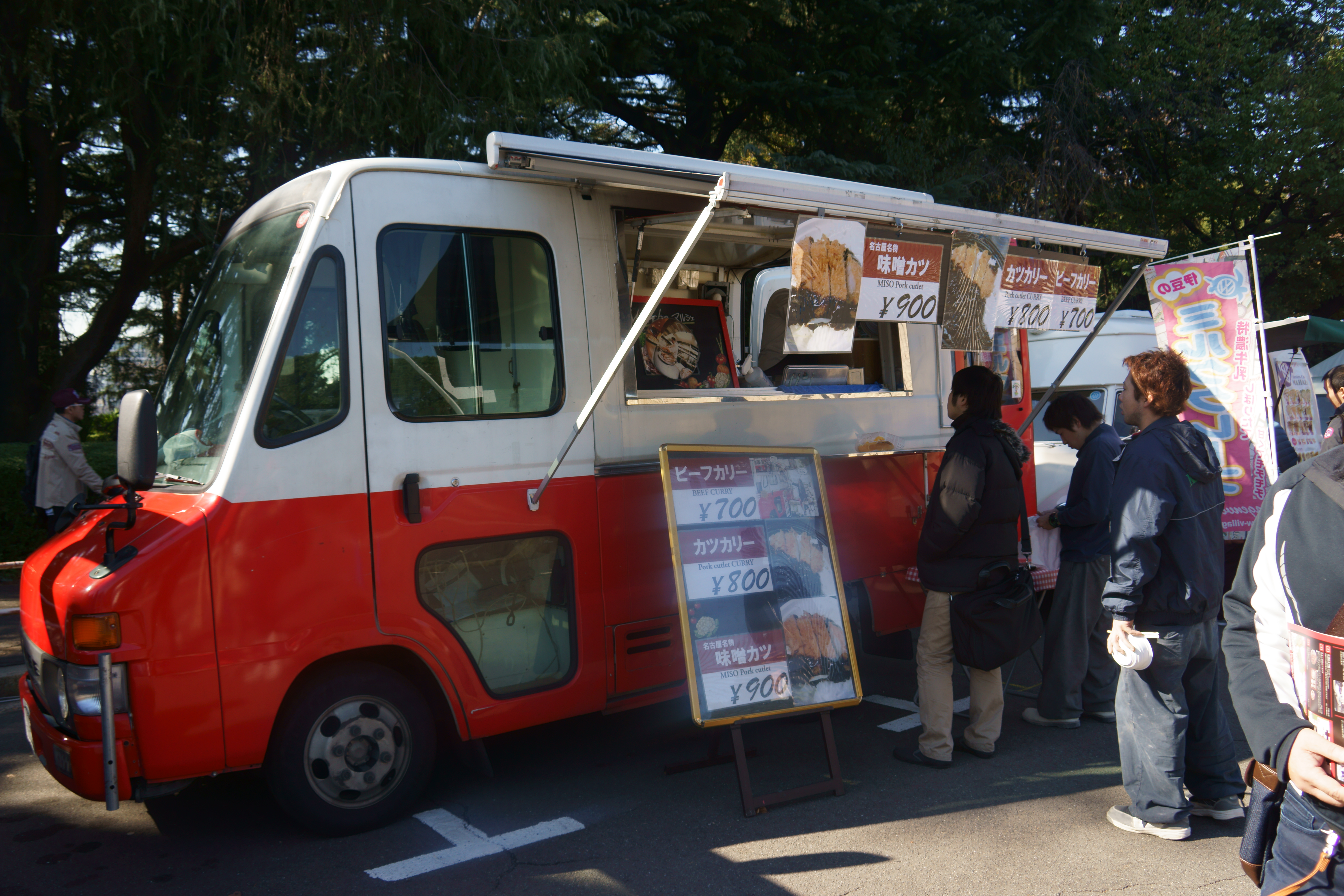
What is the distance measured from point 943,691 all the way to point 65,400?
300 inches

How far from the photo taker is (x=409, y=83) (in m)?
8.98

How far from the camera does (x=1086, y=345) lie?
6043 mm

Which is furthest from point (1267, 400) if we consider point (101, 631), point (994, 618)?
point (101, 631)

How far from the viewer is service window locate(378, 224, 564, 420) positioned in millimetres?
4109

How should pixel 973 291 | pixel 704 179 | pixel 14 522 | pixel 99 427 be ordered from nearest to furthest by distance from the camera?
pixel 704 179
pixel 973 291
pixel 14 522
pixel 99 427

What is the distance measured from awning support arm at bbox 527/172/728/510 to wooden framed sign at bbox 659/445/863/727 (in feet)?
1.35

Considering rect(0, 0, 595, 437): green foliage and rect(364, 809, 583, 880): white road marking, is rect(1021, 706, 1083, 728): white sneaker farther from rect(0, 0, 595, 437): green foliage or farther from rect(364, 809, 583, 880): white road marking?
rect(0, 0, 595, 437): green foliage

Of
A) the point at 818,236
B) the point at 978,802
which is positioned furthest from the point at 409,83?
the point at 978,802

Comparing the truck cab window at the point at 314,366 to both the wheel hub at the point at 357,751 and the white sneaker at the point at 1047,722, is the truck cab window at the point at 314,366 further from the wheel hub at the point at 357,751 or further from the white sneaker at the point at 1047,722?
the white sneaker at the point at 1047,722

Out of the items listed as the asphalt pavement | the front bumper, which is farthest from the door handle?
the asphalt pavement

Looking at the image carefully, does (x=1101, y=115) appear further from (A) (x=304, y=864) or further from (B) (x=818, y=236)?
(A) (x=304, y=864)

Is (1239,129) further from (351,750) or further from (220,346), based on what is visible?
(351,750)

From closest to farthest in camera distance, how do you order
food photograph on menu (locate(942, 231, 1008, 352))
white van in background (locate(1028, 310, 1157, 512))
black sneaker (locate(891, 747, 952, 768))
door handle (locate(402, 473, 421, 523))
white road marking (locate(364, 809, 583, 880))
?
white road marking (locate(364, 809, 583, 880)) < door handle (locate(402, 473, 421, 523)) < black sneaker (locate(891, 747, 952, 768)) < food photograph on menu (locate(942, 231, 1008, 352)) < white van in background (locate(1028, 310, 1157, 512))

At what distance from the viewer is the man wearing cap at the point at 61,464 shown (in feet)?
26.5
